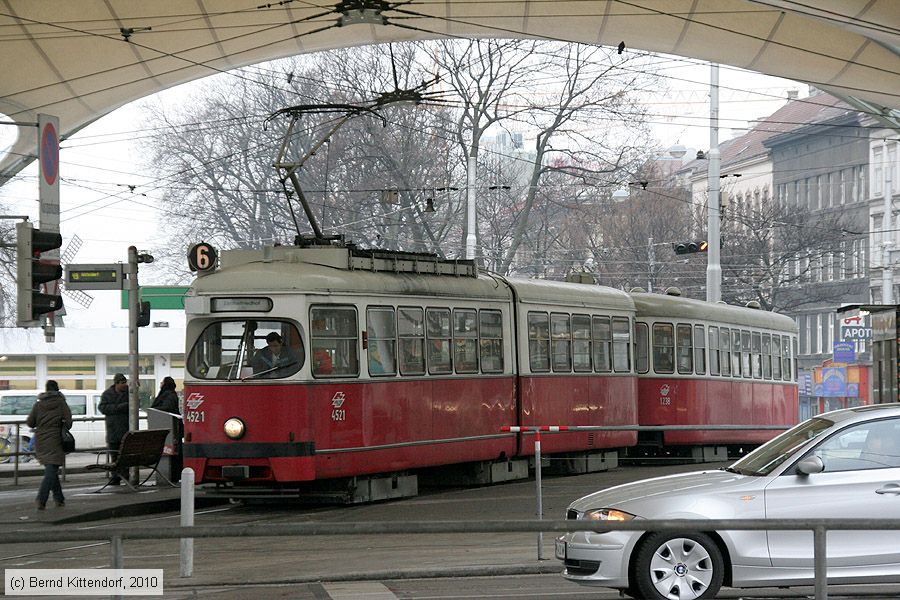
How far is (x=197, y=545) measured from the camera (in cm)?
1160

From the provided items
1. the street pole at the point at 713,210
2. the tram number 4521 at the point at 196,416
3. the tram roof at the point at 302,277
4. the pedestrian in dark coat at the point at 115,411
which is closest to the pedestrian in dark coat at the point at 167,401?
the pedestrian in dark coat at the point at 115,411

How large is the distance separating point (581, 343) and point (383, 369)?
5869 millimetres

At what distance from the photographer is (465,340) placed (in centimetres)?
1991

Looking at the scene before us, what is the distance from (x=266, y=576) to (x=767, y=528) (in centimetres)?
539

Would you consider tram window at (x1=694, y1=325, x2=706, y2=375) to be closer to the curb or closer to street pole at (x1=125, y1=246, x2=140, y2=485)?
street pole at (x1=125, y1=246, x2=140, y2=485)

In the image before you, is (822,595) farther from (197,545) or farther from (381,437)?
(381,437)

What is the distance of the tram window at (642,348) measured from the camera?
25.8 m

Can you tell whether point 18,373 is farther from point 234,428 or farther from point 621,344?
point 234,428

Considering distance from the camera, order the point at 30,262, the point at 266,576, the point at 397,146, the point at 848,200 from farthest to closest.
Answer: the point at 848,200 < the point at 397,146 < the point at 30,262 < the point at 266,576

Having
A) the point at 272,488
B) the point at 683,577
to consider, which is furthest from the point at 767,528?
the point at 272,488

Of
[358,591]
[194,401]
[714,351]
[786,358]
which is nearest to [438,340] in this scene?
[194,401]

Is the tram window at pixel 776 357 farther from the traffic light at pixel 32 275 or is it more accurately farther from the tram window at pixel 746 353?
the traffic light at pixel 32 275

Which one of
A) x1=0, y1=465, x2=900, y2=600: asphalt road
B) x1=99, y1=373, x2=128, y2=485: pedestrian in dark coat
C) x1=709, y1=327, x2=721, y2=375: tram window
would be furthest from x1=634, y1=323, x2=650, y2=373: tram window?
x1=0, y1=465, x2=900, y2=600: asphalt road

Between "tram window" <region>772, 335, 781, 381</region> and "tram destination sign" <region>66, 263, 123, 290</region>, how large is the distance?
15083mm
